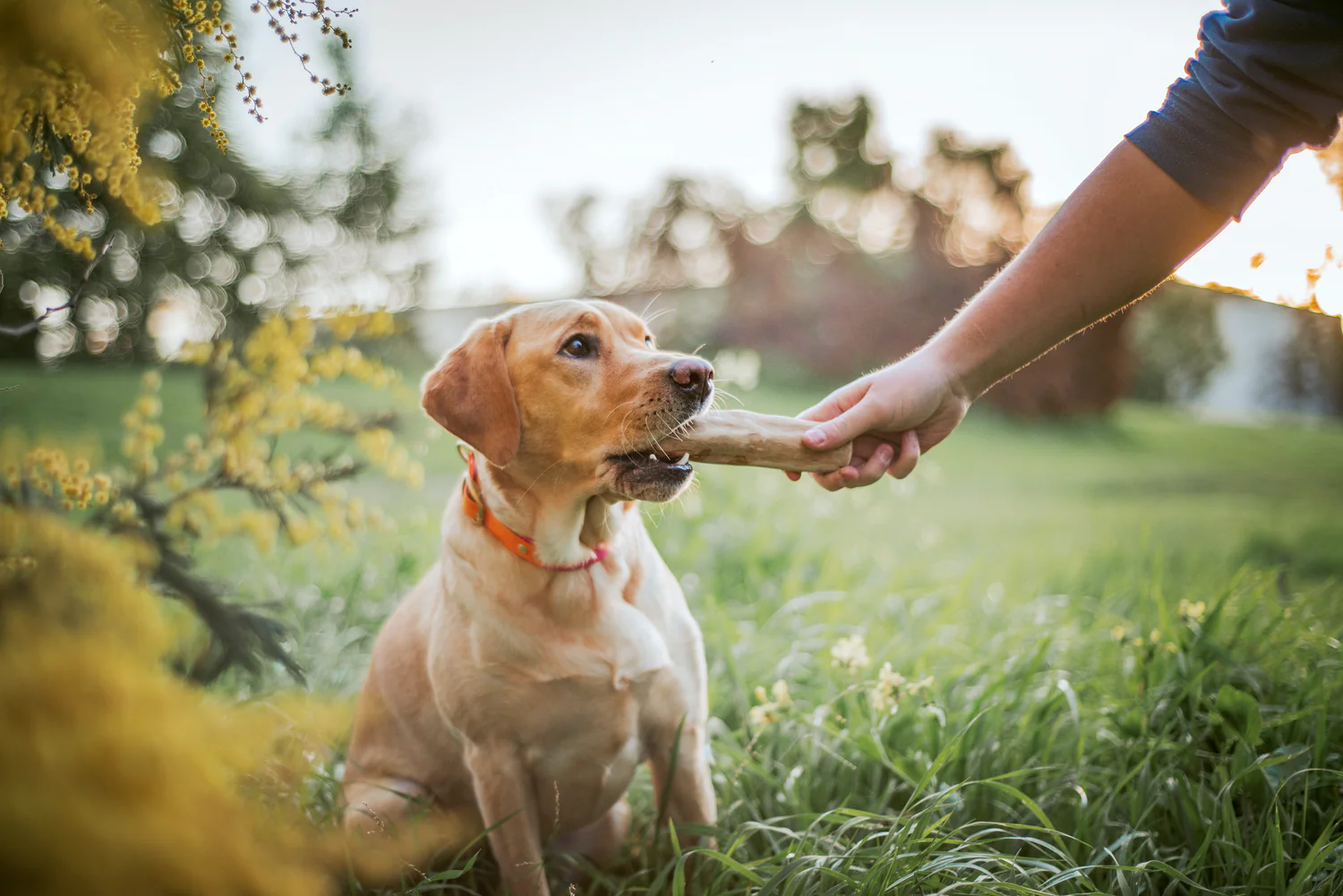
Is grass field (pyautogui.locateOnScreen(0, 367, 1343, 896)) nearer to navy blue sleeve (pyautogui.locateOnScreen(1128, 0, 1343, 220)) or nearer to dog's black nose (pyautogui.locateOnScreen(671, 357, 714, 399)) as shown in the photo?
dog's black nose (pyautogui.locateOnScreen(671, 357, 714, 399))

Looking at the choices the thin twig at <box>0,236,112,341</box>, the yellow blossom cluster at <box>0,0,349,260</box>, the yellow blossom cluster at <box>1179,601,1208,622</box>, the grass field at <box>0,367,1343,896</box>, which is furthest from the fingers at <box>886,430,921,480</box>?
the thin twig at <box>0,236,112,341</box>

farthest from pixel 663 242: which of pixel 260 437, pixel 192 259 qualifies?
pixel 260 437

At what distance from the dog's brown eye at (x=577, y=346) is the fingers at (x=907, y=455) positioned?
0.94m

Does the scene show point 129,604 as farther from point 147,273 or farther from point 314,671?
point 147,273

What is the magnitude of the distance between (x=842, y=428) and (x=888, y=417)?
15 cm

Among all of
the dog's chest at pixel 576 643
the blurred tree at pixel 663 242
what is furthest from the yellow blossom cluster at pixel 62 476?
the blurred tree at pixel 663 242

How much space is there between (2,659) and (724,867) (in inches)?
68.1

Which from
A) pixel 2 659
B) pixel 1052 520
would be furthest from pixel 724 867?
pixel 1052 520

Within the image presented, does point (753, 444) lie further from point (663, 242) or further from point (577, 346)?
point (663, 242)

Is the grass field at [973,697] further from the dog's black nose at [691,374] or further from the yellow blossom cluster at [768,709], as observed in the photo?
the dog's black nose at [691,374]

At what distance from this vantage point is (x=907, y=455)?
2301mm

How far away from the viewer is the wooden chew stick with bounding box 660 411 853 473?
86.0 inches

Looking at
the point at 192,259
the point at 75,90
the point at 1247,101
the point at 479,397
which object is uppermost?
the point at 1247,101

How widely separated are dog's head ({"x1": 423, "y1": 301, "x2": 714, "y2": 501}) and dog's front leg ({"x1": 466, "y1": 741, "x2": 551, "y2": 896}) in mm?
746
